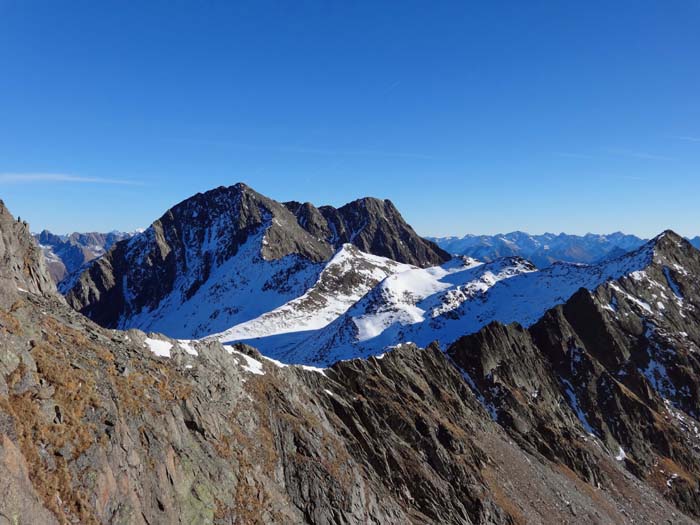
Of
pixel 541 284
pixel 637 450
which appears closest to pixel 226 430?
pixel 637 450

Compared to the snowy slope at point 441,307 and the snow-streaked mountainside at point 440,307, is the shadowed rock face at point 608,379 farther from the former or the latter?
the snowy slope at point 441,307

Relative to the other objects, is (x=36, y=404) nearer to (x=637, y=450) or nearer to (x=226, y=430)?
(x=226, y=430)

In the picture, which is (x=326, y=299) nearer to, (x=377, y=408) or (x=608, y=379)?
(x=608, y=379)

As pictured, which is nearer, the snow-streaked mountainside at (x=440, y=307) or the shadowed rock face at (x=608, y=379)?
the shadowed rock face at (x=608, y=379)

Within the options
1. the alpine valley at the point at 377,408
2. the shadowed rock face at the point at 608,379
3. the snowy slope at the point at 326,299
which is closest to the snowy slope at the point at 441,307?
the alpine valley at the point at 377,408

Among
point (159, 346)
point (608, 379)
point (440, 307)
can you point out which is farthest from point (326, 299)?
point (159, 346)

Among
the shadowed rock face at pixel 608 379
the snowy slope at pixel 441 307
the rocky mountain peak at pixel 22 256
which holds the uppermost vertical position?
the rocky mountain peak at pixel 22 256
